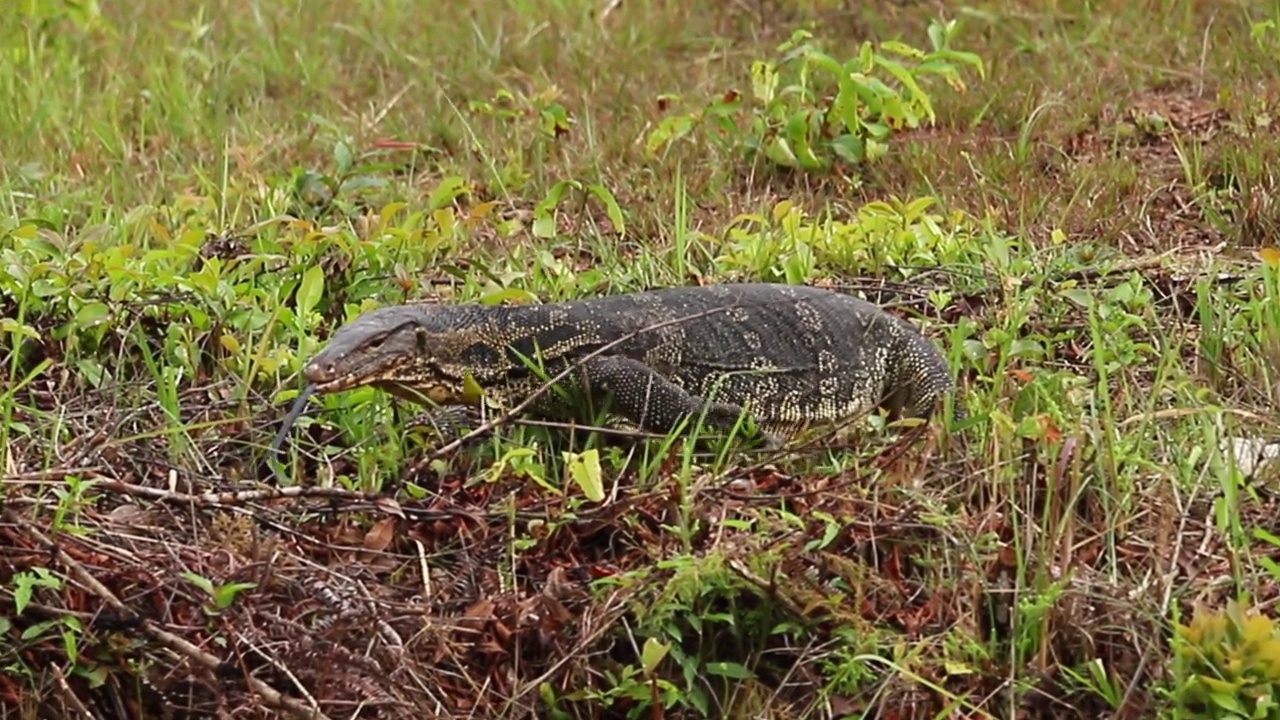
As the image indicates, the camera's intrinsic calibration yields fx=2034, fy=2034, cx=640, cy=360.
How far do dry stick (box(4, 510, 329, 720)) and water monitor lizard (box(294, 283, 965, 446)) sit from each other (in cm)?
74

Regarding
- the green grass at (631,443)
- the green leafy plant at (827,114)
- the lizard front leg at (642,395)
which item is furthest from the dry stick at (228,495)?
the green leafy plant at (827,114)

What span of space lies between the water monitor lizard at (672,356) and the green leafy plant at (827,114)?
181 centimetres

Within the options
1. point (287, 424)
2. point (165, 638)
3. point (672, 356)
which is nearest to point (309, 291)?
point (287, 424)

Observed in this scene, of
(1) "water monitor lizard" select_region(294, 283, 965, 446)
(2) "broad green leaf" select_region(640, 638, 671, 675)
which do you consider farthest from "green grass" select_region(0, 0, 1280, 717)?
(1) "water monitor lizard" select_region(294, 283, 965, 446)

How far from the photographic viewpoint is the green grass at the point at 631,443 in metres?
4.30

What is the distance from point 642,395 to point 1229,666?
5.22 ft

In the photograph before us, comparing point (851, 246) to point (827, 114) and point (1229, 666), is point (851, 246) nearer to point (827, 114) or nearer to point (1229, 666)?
point (827, 114)

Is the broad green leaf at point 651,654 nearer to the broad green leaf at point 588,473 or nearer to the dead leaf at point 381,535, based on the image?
the broad green leaf at point 588,473

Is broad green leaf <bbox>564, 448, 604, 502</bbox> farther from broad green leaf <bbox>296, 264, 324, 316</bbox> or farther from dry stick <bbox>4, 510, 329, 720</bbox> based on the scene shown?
broad green leaf <bbox>296, 264, 324, 316</bbox>

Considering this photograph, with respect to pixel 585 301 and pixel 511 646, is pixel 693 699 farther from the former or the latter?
pixel 585 301

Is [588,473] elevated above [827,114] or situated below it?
above

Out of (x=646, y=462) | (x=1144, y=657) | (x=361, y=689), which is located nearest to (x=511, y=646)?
(x=361, y=689)

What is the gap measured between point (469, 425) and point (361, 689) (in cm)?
113

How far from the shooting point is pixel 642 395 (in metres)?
4.98
